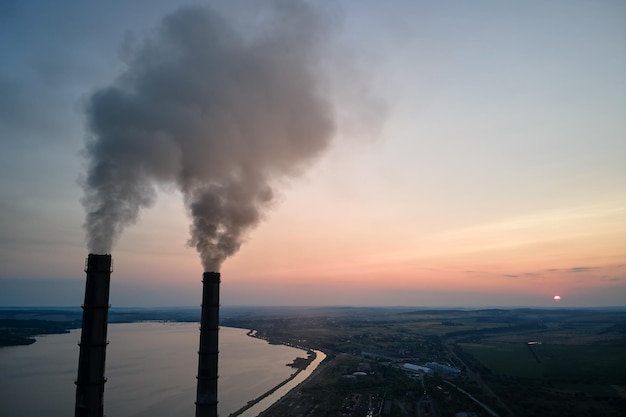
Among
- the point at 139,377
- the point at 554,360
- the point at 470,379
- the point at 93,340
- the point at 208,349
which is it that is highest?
the point at 93,340

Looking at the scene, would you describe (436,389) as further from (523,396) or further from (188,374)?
(188,374)

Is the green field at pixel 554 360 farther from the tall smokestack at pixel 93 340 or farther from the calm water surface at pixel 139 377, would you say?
the tall smokestack at pixel 93 340

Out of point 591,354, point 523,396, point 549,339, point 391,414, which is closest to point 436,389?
point 523,396

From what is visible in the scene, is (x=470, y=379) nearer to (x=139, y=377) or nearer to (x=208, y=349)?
(x=208, y=349)

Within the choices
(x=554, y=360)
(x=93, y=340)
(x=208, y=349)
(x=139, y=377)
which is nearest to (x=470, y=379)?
(x=554, y=360)

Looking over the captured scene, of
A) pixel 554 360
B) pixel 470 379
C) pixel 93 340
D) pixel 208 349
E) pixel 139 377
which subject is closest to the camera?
pixel 93 340

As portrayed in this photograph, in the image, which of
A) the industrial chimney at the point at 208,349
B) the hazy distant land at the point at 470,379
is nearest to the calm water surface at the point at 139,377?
the hazy distant land at the point at 470,379

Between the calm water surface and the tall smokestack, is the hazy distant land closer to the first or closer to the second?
the calm water surface
